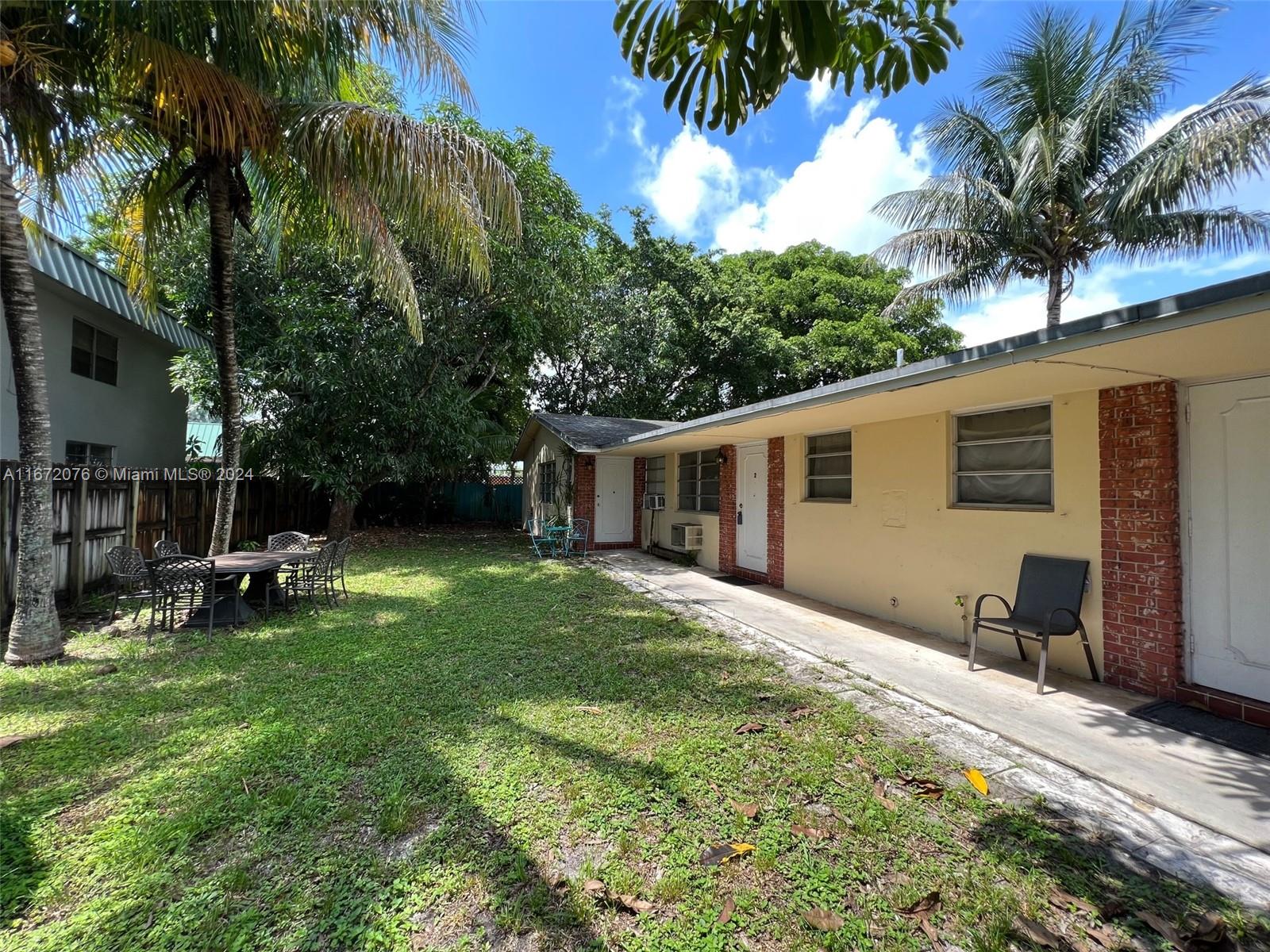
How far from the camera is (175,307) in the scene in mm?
11977

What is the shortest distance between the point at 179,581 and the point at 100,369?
775 cm

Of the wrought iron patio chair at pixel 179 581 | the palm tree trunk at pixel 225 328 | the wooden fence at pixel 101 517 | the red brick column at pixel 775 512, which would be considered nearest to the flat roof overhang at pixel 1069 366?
the red brick column at pixel 775 512

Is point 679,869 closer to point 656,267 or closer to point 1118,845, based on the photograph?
point 1118,845

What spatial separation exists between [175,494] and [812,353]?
1822 cm

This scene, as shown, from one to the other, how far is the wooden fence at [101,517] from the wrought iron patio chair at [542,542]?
6088mm

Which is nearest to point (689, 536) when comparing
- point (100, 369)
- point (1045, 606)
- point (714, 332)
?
point (1045, 606)

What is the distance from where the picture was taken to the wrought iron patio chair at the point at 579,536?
41.6 feet

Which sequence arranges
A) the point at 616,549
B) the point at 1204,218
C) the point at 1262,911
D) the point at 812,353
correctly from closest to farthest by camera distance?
→ the point at 1262,911, the point at 1204,218, the point at 616,549, the point at 812,353

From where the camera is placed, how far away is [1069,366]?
12.4 feet

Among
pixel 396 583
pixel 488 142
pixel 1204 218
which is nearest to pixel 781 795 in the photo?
pixel 396 583

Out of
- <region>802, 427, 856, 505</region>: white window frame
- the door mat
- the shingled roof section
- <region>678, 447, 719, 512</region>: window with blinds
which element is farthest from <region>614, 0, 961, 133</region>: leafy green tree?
the shingled roof section

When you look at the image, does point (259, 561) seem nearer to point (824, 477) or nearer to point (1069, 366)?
point (824, 477)

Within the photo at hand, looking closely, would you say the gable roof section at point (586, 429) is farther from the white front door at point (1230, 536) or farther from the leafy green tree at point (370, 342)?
the white front door at point (1230, 536)

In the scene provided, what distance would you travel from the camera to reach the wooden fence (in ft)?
17.3
